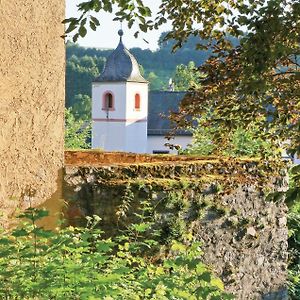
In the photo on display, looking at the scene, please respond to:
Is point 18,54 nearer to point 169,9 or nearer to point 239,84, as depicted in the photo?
point 169,9

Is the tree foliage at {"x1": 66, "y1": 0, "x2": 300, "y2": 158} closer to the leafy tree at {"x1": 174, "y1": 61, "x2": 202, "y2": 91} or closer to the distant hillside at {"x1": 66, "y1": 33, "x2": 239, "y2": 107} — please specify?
the leafy tree at {"x1": 174, "y1": 61, "x2": 202, "y2": 91}

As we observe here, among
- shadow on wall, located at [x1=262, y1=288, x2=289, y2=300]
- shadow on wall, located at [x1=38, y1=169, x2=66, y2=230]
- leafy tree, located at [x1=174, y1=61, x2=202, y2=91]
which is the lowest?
shadow on wall, located at [x1=262, y1=288, x2=289, y2=300]

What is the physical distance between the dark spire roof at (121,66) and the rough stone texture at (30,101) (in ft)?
101

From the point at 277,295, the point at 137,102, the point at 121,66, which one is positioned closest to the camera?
the point at 277,295

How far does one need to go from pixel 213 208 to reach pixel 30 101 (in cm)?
253

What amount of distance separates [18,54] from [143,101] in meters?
33.0

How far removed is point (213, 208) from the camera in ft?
30.5

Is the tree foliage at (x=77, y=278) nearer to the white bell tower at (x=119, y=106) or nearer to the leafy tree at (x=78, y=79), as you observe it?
the white bell tower at (x=119, y=106)

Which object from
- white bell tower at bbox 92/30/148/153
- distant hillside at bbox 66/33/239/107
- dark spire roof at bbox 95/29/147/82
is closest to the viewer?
dark spire roof at bbox 95/29/147/82

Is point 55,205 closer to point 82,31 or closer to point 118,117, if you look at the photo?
point 82,31

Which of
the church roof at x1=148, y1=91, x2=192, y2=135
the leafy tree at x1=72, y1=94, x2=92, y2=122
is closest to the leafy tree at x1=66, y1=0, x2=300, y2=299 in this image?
the church roof at x1=148, y1=91, x2=192, y2=135

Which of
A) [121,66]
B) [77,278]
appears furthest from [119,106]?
[77,278]

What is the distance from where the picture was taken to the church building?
39125 millimetres

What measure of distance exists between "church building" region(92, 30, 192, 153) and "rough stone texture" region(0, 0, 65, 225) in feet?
100.0
